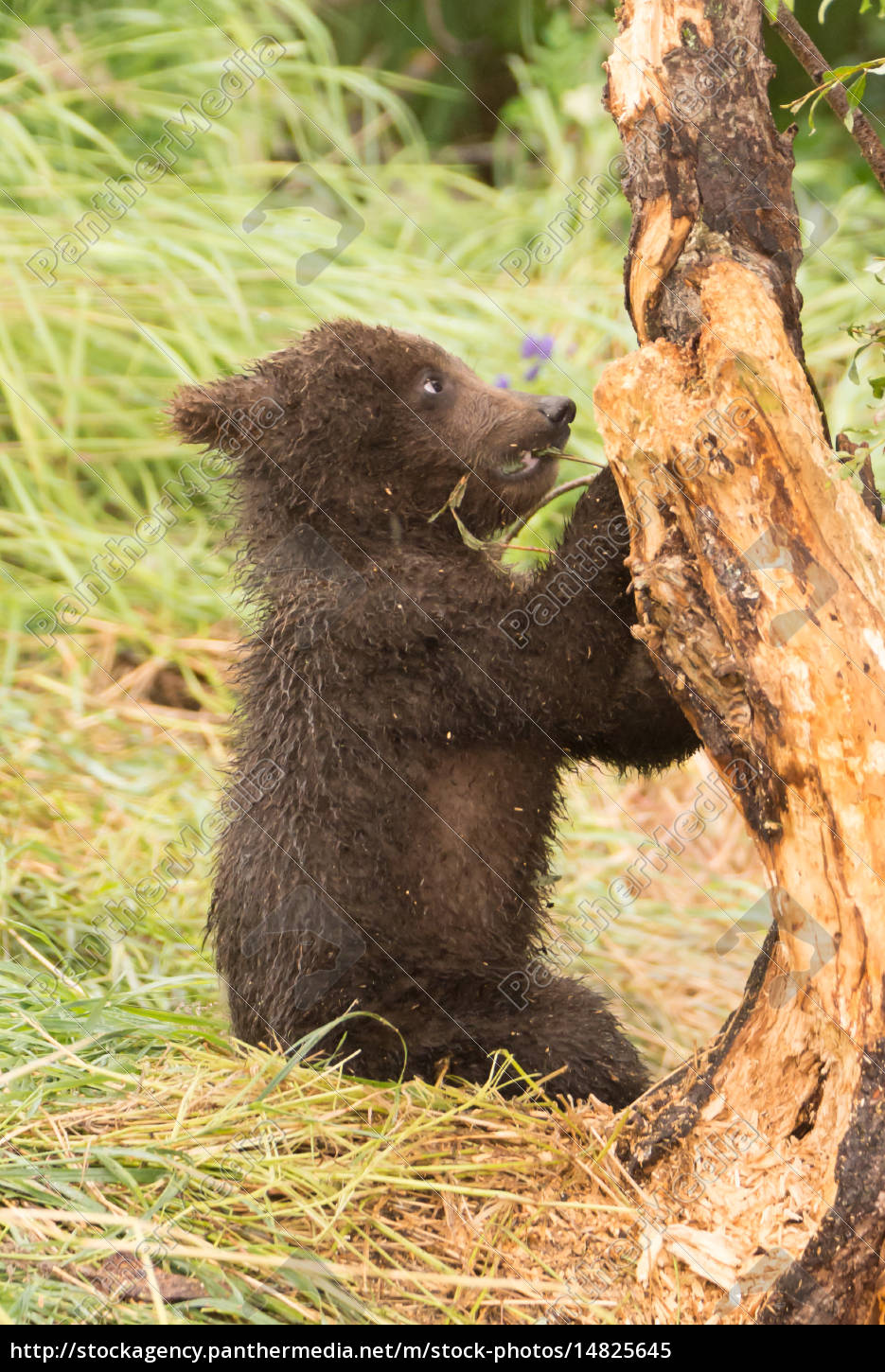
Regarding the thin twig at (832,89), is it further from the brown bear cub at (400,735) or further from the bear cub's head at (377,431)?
the bear cub's head at (377,431)

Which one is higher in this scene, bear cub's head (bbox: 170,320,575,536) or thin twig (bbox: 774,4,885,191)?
thin twig (bbox: 774,4,885,191)

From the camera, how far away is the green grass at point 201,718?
7.19 ft

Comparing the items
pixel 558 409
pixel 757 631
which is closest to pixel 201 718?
pixel 558 409

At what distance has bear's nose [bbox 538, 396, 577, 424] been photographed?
3252mm

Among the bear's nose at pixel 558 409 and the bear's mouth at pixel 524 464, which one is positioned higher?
the bear's nose at pixel 558 409

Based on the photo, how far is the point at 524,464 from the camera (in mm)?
3273

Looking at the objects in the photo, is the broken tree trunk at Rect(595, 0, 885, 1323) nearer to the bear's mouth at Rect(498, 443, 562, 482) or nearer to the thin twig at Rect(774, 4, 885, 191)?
the thin twig at Rect(774, 4, 885, 191)

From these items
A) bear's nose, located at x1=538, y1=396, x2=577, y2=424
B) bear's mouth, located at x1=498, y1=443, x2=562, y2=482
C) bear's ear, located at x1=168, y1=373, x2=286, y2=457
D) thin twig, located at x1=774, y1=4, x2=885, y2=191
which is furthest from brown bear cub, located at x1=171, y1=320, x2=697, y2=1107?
thin twig, located at x1=774, y1=4, x2=885, y2=191

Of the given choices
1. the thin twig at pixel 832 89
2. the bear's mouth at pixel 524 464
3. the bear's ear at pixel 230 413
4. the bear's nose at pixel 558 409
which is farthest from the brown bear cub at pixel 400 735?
the thin twig at pixel 832 89

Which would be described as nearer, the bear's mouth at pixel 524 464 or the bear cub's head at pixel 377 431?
the bear cub's head at pixel 377 431

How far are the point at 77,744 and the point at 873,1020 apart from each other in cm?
341

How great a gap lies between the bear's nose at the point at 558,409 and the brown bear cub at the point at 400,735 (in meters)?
0.29
